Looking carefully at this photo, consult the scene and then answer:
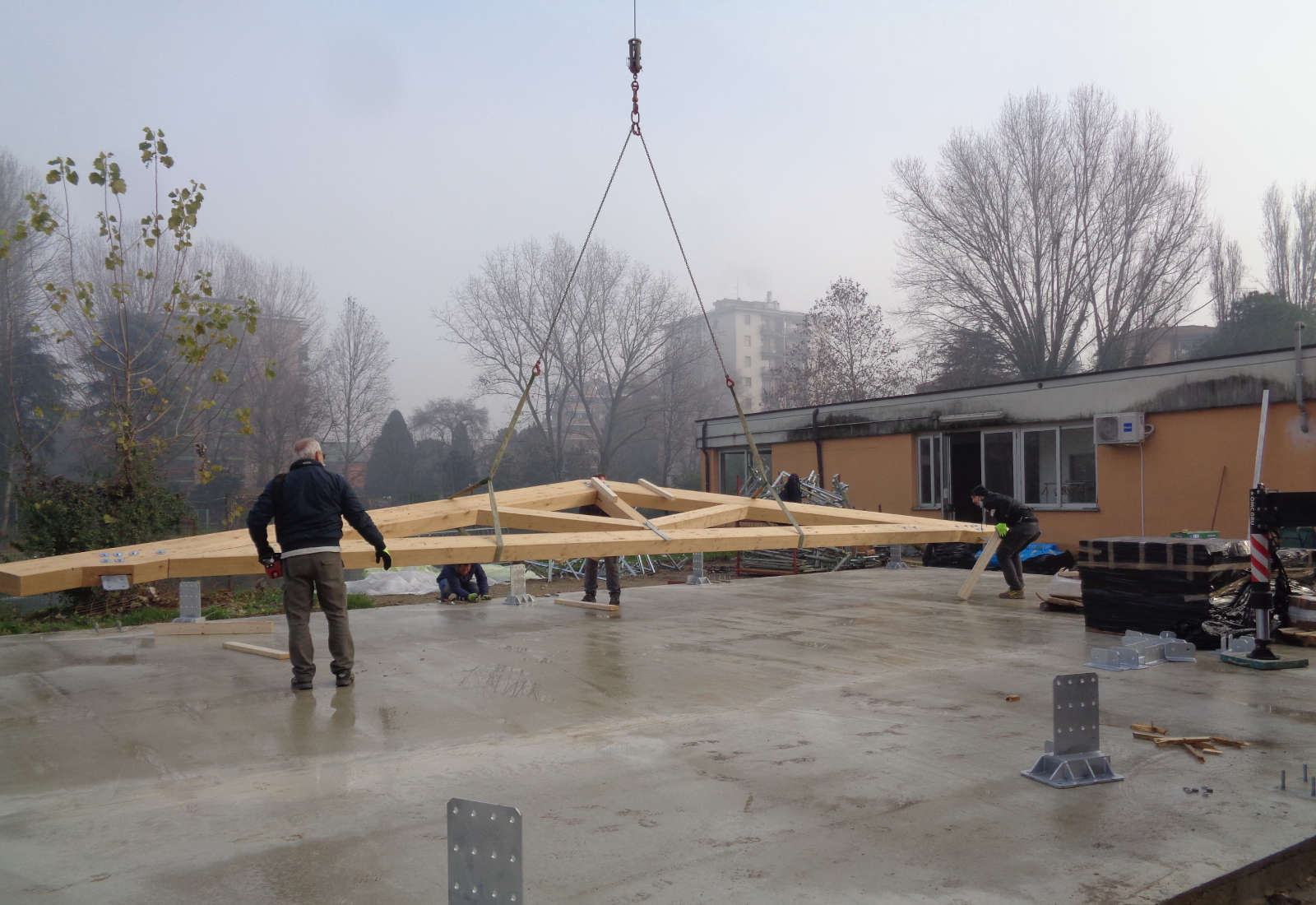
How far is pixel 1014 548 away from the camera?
11172 millimetres

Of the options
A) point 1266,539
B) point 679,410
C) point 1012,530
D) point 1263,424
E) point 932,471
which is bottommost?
point 1012,530

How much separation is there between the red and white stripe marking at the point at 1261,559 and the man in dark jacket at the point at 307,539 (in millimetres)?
6304

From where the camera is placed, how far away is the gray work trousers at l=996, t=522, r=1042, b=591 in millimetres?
11094

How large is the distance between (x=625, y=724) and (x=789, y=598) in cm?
645

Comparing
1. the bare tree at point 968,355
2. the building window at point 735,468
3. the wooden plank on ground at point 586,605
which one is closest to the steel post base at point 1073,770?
the wooden plank on ground at point 586,605

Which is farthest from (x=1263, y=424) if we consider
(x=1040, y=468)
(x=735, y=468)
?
(x=735, y=468)

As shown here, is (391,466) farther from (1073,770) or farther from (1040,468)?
(1073,770)

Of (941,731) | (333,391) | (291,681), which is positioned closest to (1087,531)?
(941,731)

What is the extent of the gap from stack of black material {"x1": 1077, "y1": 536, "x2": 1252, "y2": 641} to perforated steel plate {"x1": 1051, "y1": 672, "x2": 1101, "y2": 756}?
420 cm

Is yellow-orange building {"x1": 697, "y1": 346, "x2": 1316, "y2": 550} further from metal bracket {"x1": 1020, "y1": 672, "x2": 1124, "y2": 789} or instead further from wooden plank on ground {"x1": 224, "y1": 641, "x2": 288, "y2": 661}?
wooden plank on ground {"x1": 224, "y1": 641, "x2": 288, "y2": 661}

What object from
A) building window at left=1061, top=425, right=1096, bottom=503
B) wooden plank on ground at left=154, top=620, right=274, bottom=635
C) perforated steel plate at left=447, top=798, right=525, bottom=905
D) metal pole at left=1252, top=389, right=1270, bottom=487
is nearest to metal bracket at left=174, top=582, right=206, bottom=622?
wooden plank on ground at left=154, top=620, right=274, bottom=635

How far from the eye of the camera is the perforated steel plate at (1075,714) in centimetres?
420

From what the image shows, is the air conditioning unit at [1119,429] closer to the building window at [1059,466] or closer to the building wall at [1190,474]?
the building wall at [1190,474]

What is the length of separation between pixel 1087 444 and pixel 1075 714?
520 inches
